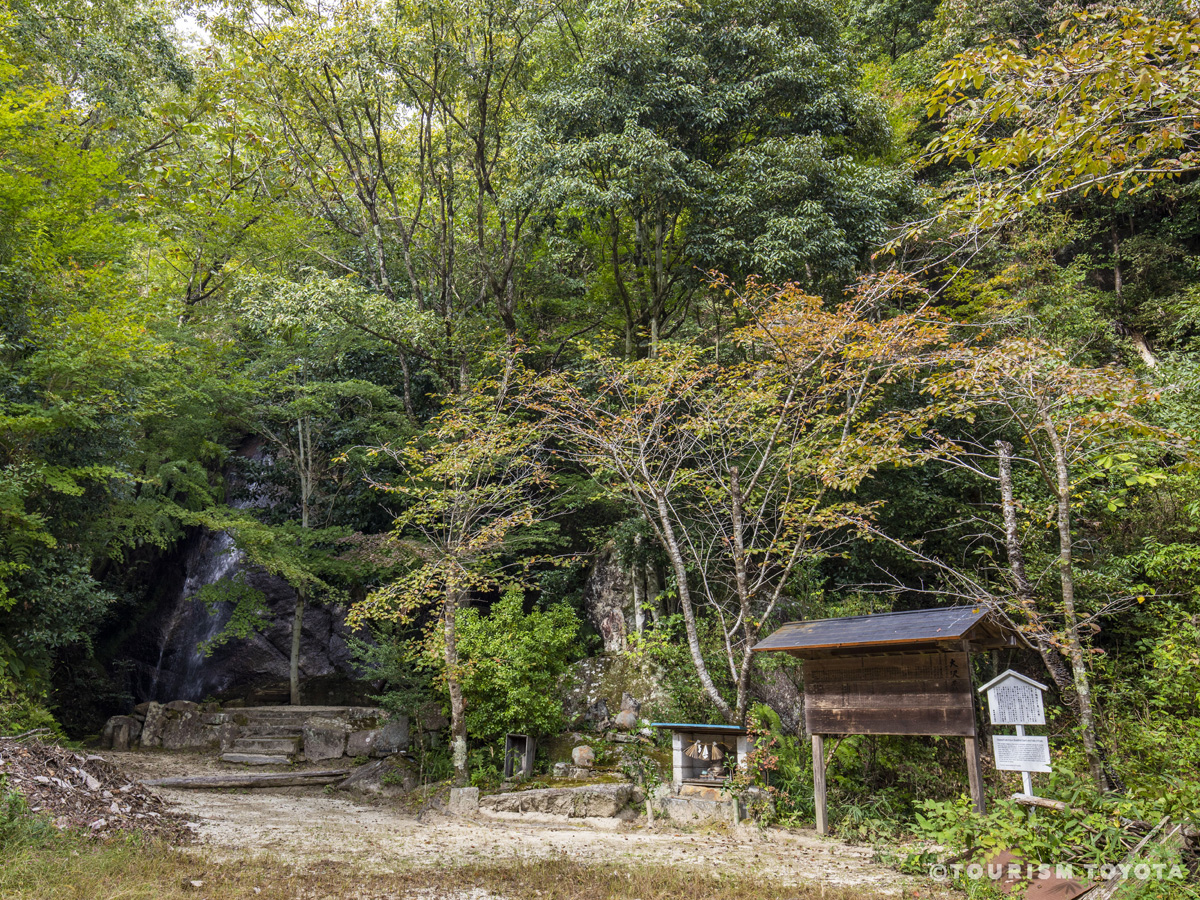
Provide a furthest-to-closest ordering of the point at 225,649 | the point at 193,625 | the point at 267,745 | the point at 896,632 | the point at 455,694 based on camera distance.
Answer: the point at 193,625, the point at 225,649, the point at 267,745, the point at 455,694, the point at 896,632

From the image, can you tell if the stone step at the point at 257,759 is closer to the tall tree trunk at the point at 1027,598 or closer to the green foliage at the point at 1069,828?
the green foliage at the point at 1069,828

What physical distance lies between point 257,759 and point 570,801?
7139mm

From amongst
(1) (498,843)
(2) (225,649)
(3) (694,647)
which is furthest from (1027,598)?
(2) (225,649)

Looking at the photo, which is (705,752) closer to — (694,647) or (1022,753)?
(694,647)

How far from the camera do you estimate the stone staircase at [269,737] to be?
12.3m

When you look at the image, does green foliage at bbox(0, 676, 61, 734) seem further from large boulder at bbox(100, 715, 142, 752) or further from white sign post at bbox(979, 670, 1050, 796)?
white sign post at bbox(979, 670, 1050, 796)

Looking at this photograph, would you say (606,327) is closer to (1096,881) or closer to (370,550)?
(370,550)

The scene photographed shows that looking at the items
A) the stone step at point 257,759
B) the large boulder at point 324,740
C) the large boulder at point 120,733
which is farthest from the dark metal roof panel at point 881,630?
the large boulder at point 120,733

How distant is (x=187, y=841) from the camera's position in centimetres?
624

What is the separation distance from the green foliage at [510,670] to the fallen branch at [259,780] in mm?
3163

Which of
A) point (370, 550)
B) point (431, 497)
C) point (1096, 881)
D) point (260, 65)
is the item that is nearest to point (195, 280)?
point (260, 65)

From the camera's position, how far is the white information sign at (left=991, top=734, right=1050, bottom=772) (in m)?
5.61

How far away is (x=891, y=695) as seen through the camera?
6.88 m

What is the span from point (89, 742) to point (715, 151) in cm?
1751
